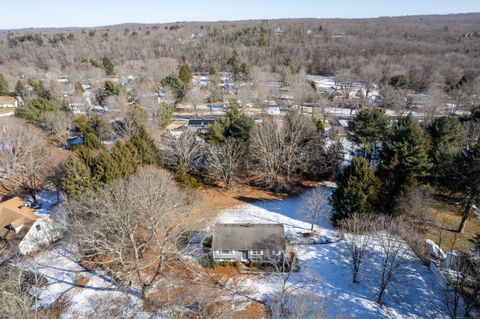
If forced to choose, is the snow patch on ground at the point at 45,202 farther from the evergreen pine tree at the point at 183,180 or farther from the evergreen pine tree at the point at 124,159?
the evergreen pine tree at the point at 183,180

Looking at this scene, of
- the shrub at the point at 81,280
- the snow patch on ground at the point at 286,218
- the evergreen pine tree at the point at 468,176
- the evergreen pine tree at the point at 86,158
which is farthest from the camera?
the evergreen pine tree at the point at 86,158

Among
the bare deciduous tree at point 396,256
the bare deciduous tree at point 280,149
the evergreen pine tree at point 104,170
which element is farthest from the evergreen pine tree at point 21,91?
the bare deciduous tree at point 396,256

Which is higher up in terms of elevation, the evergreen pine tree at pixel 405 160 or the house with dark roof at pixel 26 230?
the evergreen pine tree at pixel 405 160

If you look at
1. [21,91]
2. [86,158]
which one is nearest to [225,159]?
[86,158]

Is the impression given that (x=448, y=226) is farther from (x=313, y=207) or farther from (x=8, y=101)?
(x=8, y=101)

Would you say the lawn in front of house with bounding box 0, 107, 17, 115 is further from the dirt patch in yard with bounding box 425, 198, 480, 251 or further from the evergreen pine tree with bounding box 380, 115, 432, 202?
the dirt patch in yard with bounding box 425, 198, 480, 251

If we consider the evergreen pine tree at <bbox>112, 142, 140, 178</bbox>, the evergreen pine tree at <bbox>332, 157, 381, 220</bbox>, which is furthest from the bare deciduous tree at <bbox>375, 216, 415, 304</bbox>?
the evergreen pine tree at <bbox>112, 142, 140, 178</bbox>

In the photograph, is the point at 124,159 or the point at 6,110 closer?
the point at 124,159
